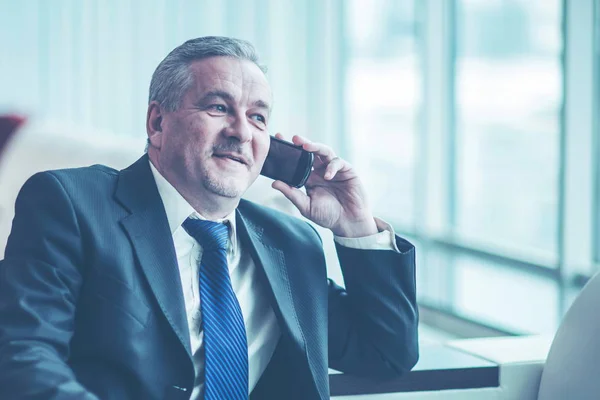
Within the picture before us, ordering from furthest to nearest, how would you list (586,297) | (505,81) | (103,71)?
1. (103,71)
2. (505,81)
3. (586,297)

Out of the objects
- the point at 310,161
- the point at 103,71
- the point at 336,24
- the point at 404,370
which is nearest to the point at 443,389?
the point at 404,370

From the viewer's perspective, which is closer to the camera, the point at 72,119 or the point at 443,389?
the point at 443,389

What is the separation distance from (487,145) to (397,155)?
33.8 inches

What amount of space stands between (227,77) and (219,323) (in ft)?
1.48

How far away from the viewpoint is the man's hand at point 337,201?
67.9 inches

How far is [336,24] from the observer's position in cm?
574

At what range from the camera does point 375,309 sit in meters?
1.70

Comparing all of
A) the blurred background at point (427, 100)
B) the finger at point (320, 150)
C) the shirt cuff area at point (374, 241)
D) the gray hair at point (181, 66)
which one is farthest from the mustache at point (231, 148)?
the blurred background at point (427, 100)

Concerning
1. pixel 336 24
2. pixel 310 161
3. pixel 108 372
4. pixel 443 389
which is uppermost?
pixel 336 24

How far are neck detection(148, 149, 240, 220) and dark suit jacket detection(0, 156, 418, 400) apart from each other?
35mm

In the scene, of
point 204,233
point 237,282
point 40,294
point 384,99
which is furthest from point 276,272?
point 384,99

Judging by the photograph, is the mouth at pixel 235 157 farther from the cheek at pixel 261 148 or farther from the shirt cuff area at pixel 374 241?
the shirt cuff area at pixel 374 241

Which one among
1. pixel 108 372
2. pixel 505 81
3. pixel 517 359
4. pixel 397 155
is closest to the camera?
pixel 108 372

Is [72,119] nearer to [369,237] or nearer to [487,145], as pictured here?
[487,145]
